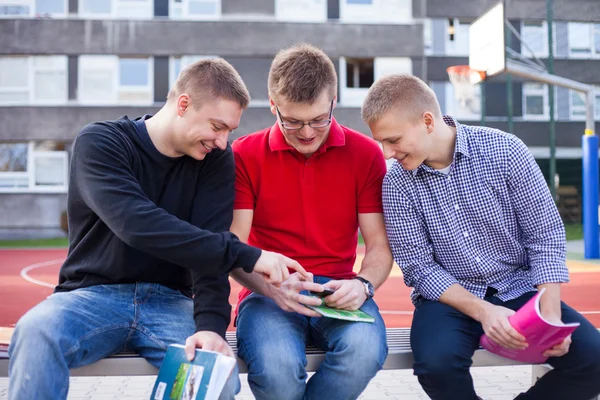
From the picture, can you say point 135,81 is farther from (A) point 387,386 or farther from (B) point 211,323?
(B) point 211,323

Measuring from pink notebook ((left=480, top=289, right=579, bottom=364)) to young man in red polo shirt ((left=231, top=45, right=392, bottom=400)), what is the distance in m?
0.54

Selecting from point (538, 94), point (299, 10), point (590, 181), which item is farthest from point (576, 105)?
point (590, 181)

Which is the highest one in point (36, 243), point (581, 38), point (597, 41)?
point (581, 38)

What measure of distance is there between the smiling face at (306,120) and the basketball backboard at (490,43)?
1019 centimetres

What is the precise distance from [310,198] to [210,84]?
744mm

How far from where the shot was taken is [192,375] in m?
2.39

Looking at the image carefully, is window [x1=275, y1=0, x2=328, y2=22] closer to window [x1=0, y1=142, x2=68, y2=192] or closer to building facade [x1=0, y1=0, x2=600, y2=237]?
building facade [x1=0, y1=0, x2=600, y2=237]

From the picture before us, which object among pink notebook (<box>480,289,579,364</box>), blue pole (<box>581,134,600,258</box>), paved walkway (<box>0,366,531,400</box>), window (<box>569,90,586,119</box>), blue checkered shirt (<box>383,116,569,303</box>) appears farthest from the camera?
window (<box>569,90,586,119</box>)

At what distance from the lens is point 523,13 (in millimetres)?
27516

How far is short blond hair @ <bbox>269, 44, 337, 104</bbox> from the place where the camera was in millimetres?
3002

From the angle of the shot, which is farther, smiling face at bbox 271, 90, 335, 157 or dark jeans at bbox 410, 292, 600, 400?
smiling face at bbox 271, 90, 335, 157

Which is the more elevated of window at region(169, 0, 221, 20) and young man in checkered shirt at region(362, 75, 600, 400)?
window at region(169, 0, 221, 20)

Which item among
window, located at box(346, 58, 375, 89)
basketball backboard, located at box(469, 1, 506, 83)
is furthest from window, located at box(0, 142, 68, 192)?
basketball backboard, located at box(469, 1, 506, 83)

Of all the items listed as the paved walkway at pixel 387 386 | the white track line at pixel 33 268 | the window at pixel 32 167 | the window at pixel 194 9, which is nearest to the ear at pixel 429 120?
the paved walkway at pixel 387 386
